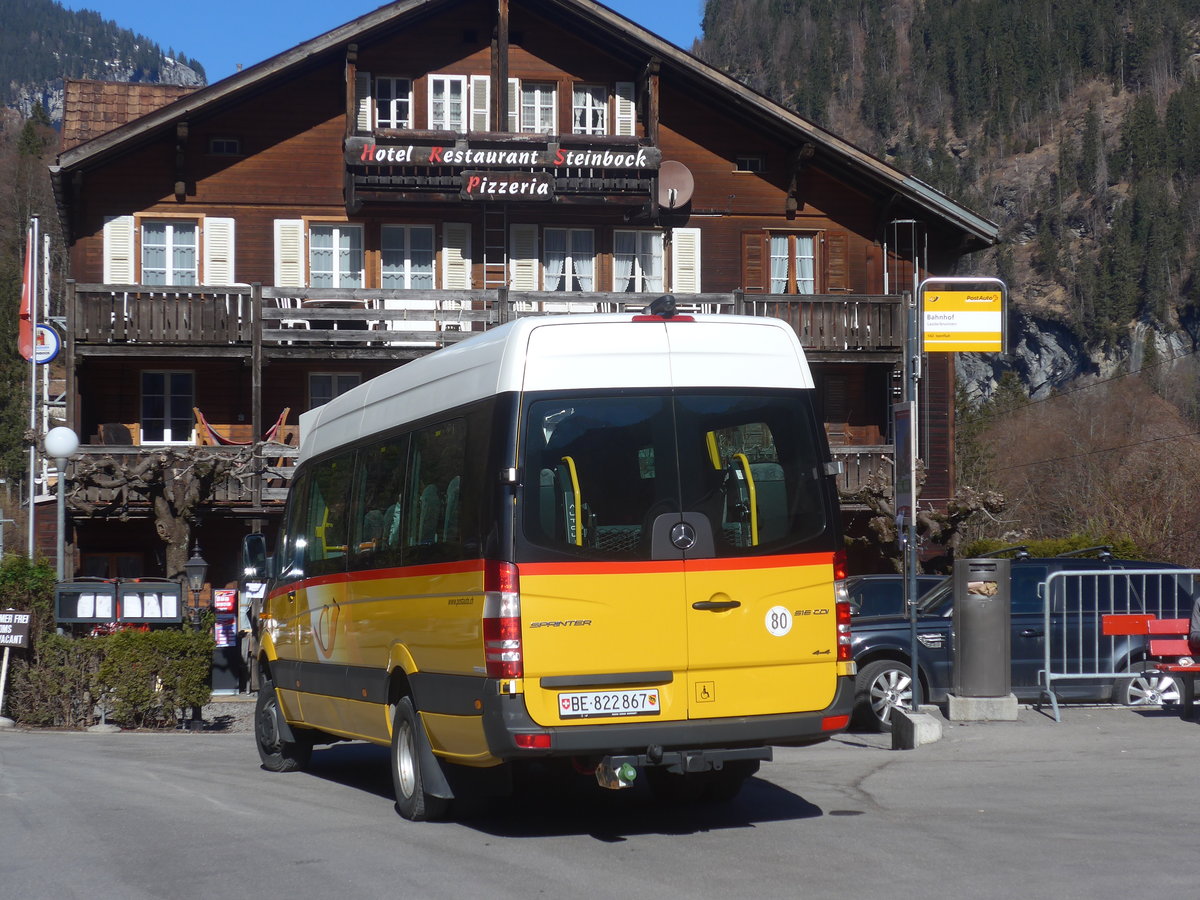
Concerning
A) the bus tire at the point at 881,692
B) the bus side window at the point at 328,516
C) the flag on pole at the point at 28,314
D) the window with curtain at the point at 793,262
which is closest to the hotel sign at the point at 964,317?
the bus tire at the point at 881,692

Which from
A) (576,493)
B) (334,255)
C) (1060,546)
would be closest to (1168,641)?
(576,493)

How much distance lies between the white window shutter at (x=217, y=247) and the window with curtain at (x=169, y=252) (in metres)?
0.27

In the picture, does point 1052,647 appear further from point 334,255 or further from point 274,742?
point 334,255

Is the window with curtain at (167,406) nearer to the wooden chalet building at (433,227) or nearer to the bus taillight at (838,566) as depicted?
the wooden chalet building at (433,227)

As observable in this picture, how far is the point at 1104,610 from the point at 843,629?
24.9 feet

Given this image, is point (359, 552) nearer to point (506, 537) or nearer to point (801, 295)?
point (506, 537)

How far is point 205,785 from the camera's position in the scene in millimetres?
12211

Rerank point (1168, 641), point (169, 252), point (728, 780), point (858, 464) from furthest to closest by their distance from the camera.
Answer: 1. point (169, 252)
2. point (858, 464)
3. point (1168, 641)
4. point (728, 780)

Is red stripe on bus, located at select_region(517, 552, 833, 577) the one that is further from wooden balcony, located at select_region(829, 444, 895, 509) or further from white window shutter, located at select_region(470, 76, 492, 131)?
white window shutter, located at select_region(470, 76, 492, 131)

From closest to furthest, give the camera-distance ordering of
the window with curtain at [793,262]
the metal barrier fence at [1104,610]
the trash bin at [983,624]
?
the trash bin at [983,624] < the metal barrier fence at [1104,610] < the window with curtain at [793,262]

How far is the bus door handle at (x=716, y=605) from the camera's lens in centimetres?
851

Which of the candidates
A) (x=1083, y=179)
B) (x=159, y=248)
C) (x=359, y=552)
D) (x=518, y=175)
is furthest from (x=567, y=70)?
(x=1083, y=179)

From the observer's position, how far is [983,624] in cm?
1362

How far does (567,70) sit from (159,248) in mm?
8893
